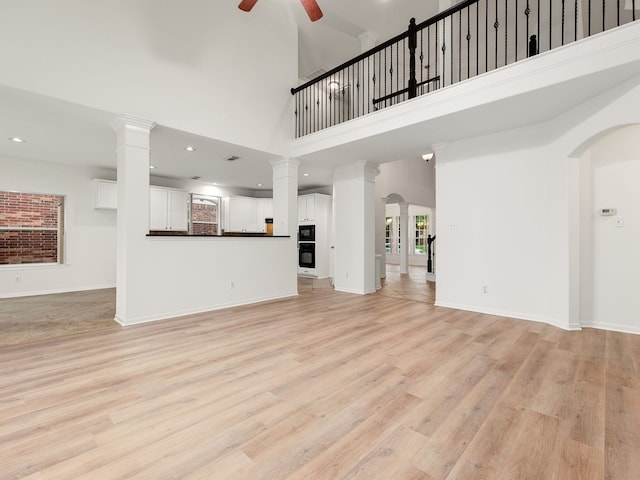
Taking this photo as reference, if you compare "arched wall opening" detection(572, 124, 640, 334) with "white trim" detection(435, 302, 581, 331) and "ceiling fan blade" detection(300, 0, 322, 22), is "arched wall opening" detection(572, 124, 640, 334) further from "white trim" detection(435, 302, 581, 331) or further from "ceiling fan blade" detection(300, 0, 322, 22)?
"ceiling fan blade" detection(300, 0, 322, 22)

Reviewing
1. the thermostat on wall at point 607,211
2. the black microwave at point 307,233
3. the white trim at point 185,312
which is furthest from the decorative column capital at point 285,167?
the thermostat on wall at point 607,211

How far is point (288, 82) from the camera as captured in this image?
565 centimetres

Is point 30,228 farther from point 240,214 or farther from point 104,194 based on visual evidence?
point 240,214

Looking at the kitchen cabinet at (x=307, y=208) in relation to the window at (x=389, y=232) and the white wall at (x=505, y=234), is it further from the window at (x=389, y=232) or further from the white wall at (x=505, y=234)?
the window at (x=389, y=232)

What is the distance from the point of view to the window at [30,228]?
5.85 meters

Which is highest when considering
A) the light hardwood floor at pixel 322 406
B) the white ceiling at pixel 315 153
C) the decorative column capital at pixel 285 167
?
the white ceiling at pixel 315 153

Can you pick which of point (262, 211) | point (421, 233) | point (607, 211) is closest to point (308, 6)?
point (607, 211)

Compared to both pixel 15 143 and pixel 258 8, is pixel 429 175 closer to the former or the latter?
pixel 258 8

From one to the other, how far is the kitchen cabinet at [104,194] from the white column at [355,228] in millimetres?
5011

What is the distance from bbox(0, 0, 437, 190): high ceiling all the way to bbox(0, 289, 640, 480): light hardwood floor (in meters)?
2.77

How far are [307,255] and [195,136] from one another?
4812 millimetres

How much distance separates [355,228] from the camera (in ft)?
20.2

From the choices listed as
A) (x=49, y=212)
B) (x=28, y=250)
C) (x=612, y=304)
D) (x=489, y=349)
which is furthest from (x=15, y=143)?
(x=612, y=304)

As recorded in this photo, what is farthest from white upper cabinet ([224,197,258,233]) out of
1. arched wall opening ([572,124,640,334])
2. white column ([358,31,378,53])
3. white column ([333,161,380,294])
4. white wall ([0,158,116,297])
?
arched wall opening ([572,124,640,334])
